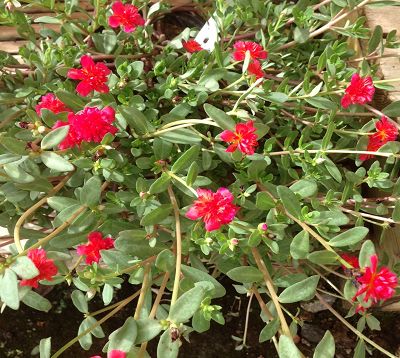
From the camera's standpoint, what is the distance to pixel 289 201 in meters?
0.91

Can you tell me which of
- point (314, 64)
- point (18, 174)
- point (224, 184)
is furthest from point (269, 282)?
point (314, 64)

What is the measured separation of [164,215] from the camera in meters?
0.96

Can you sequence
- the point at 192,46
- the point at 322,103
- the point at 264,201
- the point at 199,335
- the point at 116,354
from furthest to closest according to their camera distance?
the point at 199,335
the point at 192,46
the point at 322,103
the point at 264,201
the point at 116,354

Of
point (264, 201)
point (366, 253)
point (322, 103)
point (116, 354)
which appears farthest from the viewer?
point (322, 103)

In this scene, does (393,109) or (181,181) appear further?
(393,109)

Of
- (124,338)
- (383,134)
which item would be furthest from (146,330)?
(383,134)

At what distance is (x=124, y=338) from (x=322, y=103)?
61cm

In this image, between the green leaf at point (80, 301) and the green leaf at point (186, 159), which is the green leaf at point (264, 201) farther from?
the green leaf at point (80, 301)

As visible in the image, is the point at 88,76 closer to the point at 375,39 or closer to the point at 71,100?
the point at 71,100

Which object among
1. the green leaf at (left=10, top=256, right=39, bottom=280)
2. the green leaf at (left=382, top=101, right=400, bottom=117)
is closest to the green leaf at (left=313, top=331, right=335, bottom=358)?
the green leaf at (left=10, top=256, right=39, bottom=280)

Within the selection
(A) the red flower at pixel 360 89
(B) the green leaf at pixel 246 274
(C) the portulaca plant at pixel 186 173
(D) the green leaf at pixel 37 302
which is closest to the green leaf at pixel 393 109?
(C) the portulaca plant at pixel 186 173

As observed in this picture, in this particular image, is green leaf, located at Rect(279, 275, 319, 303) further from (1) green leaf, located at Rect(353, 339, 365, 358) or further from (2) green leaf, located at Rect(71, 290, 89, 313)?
(2) green leaf, located at Rect(71, 290, 89, 313)

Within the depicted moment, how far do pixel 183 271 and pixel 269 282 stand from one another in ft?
0.50

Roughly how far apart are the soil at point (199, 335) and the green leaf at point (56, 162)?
71 centimetres
